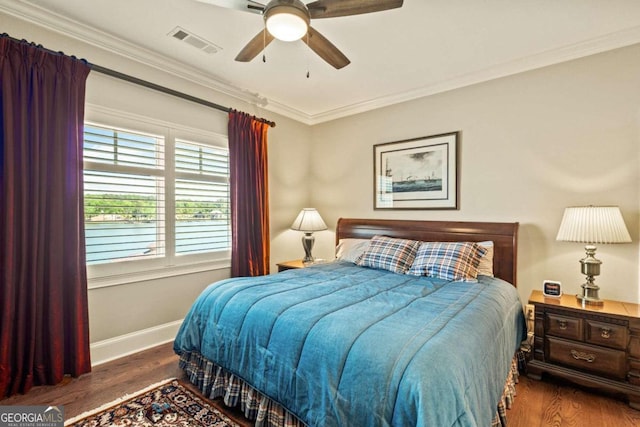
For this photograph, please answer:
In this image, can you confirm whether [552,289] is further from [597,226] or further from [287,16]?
[287,16]

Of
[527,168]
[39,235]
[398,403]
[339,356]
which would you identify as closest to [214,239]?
[39,235]

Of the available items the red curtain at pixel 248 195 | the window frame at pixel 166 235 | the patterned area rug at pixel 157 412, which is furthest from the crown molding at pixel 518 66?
the patterned area rug at pixel 157 412

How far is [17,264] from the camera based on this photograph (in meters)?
2.10

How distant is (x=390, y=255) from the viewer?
3016mm

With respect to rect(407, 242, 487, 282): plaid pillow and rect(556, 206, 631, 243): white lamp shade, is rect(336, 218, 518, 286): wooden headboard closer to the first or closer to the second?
rect(407, 242, 487, 282): plaid pillow

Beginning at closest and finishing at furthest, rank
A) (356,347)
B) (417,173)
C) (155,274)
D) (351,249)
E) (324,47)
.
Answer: (356,347)
(324,47)
(155,274)
(351,249)
(417,173)

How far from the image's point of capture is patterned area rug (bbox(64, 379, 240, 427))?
6.08ft

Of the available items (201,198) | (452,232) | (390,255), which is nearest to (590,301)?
(452,232)

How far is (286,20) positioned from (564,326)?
2.81 meters

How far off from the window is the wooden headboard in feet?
5.22

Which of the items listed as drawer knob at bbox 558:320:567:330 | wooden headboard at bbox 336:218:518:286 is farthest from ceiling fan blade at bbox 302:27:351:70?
drawer knob at bbox 558:320:567:330

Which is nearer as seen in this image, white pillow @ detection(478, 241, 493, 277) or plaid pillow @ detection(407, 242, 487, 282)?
plaid pillow @ detection(407, 242, 487, 282)

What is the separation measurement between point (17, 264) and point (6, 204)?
409 mm

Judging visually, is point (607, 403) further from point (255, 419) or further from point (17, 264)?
point (17, 264)
